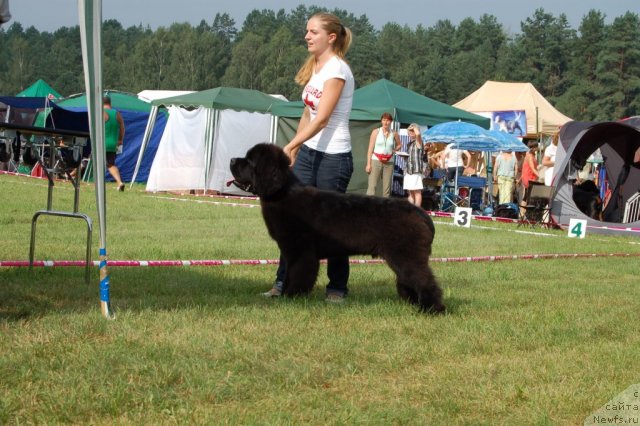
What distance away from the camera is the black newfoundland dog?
554cm

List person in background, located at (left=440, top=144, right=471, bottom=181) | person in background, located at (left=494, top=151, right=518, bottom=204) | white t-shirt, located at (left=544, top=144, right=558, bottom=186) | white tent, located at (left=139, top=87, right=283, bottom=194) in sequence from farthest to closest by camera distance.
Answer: person in background, located at (left=440, top=144, right=471, bottom=181)
white tent, located at (left=139, top=87, right=283, bottom=194)
person in background, located at (left=494, top=151, right=518, bottom=204)
white t-shirt, located at (left=544, top=144, right=558, bottom=186)

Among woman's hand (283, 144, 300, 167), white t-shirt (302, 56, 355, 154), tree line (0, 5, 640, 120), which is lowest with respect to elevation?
woman's hand (283, 144, 300, 167)

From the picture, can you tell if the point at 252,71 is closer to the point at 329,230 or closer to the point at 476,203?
the point at 476,203

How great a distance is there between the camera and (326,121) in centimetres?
597

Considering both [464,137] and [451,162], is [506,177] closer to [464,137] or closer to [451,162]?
[451,162]

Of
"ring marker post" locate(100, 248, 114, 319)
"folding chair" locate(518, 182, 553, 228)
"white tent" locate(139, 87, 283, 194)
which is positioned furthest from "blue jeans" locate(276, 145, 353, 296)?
"white tent" locate(139, 87, 283, 194)

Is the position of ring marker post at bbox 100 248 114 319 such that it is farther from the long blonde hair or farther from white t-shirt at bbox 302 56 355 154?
the long blonde hair

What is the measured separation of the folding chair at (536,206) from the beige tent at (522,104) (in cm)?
1529

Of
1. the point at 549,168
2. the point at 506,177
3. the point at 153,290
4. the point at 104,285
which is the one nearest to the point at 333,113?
the point at 153,290

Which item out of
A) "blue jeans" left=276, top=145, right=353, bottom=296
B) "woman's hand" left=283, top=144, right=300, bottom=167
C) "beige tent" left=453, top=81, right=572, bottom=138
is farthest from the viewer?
"beige tent" left=453, top=81, right=572, bottom=138

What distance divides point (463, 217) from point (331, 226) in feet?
30.8

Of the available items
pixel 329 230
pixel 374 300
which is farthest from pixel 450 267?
pixel 329 230

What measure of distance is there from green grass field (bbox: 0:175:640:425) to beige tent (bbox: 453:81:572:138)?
25518 mm

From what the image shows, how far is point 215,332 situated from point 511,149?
17270 millimetres
